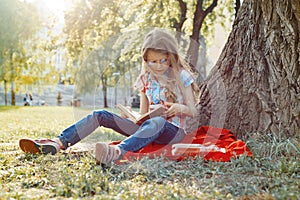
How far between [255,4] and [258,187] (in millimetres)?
Result: 1982

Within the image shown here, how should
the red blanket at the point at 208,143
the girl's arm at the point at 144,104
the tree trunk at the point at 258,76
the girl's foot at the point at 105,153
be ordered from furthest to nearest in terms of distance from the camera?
the girl's arm at the point at 144,104
the tree trunk at the point at 258,76
the red blanket at the point at 208,143
the girl's foot at the point at 105,153

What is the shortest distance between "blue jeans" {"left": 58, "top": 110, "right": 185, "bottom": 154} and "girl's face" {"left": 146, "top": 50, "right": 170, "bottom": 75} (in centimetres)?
48

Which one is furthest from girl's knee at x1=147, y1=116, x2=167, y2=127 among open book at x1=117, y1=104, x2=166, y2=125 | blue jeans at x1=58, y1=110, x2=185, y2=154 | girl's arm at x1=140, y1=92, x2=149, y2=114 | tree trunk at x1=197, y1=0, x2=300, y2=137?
tree trunk at x1=197, y1=0, x2=300, y2=137

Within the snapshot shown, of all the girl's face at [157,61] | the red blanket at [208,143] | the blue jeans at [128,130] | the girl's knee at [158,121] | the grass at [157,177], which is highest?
the girl's face at [157,61]

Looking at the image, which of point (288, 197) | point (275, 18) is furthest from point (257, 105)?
point (288, 197)

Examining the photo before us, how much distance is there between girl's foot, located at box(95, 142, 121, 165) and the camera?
235 cm

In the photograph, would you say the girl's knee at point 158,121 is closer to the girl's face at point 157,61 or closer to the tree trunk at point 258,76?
the girl's face at point 157,61

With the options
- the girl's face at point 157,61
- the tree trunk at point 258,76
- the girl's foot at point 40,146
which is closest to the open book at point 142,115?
the girl's face at point 157,61

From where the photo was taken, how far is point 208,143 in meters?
3.01

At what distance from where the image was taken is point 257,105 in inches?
130

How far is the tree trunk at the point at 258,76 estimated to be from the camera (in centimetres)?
302

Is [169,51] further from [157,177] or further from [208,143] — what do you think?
[157,177]

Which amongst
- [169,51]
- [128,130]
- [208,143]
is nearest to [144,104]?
[128,130]

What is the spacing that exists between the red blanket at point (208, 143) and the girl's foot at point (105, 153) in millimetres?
118
